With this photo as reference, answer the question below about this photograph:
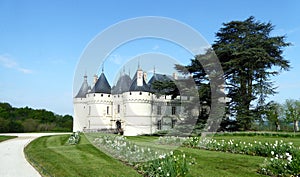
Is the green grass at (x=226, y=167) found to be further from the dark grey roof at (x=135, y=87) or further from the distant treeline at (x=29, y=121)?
the distant treeline at (x=29, y=121)

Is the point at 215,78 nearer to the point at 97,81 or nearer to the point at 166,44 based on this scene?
the point at 166,44

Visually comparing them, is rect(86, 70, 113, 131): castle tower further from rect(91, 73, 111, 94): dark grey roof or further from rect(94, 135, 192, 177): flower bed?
rect(94, 135, 192, 177): flower bed

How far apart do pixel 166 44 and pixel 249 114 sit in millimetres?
13227

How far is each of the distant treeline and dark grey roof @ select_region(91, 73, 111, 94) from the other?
1231 centimetres

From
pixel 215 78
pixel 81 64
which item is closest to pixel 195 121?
pixel 215 78

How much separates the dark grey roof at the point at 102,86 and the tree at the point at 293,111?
18.1 metres

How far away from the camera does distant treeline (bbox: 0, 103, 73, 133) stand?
34.2 m

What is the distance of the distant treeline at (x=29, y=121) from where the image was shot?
1348 inches

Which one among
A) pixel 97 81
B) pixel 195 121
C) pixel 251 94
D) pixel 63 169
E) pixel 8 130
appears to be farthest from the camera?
pixel 8 130

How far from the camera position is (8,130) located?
33.7 m

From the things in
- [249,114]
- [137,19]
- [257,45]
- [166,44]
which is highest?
[257,45]

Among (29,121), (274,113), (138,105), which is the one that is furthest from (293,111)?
(29,121)

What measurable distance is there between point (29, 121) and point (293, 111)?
32569 mm

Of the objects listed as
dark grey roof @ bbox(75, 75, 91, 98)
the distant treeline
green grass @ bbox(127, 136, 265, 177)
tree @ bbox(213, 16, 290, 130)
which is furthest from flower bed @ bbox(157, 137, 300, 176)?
the distant treeline
